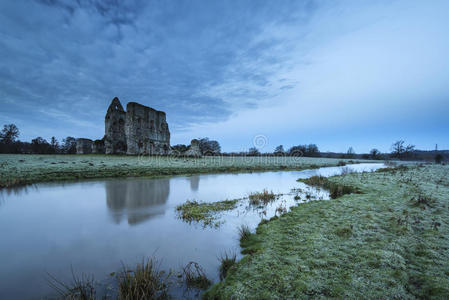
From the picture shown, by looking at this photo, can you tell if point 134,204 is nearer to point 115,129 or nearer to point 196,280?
point 196,280

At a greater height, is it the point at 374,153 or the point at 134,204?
the point at 374,153

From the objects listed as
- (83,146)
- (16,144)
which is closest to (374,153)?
(83,146)

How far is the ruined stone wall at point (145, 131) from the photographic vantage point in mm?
37344

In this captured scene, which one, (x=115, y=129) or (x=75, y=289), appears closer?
(x=75, y=289)

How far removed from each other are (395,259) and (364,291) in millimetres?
1614

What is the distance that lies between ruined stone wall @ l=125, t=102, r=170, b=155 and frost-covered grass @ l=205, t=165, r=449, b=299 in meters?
37.7

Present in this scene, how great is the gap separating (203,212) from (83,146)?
140ft

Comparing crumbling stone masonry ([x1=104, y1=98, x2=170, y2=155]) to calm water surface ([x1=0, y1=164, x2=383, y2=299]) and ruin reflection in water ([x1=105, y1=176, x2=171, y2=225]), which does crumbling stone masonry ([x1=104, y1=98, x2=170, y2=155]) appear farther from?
calm water surface ([x1=0, y1=164, x2=383, y2=299])

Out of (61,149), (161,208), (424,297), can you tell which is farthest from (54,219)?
(61,149)

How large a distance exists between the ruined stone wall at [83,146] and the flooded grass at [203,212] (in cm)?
4048

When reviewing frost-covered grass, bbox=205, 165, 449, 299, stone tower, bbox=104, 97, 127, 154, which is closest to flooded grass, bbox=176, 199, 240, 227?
frost-covered grass, bbox=205, 165, 449, 299

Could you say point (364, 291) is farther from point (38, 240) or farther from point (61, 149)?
point (61, 149)

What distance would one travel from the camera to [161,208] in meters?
9.52

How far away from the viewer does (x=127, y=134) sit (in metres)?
37.2
